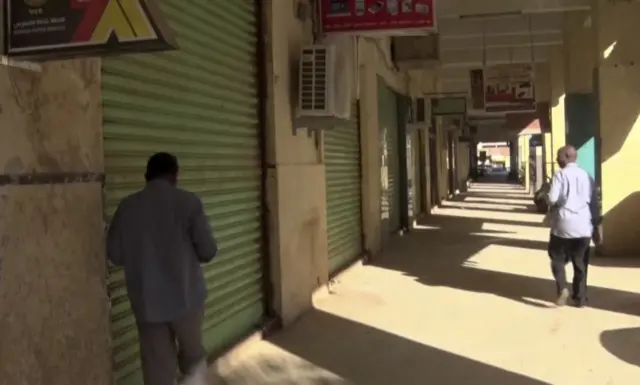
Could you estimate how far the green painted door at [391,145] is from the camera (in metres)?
14.7

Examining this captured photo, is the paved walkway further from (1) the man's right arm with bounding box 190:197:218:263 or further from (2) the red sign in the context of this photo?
(2) the red sign

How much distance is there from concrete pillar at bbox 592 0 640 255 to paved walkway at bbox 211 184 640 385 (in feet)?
1.96

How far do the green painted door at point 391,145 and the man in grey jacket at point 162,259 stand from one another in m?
10.1

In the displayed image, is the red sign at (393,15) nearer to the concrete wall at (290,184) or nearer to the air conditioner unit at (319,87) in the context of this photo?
the air conditioner unit at (319,87)

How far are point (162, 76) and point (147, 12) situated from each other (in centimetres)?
213

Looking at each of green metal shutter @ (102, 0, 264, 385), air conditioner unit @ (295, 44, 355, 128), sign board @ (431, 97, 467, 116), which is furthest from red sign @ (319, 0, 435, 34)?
sign board @ (431, 97, 467, 116)

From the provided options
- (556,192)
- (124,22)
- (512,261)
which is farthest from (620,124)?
(124,22)

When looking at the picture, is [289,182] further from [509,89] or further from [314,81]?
[509,89]

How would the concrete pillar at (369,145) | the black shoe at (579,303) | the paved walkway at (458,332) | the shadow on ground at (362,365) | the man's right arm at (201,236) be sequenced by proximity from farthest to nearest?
the concrete pillar at (369,145) → the black shoe at (579,303) → the paved walkway at (458,332) → the shadow on ground at (362,365) → the man's right arm at (201,236)

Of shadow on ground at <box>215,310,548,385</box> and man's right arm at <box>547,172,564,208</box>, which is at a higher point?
man's right arm at <box>547,172,564,208</box>

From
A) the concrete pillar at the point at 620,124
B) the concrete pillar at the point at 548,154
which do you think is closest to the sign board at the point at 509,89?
the concrete pillar at the point at 548,154

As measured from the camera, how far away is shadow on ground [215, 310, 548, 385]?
226 inches

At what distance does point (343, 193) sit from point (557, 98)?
1074 cm

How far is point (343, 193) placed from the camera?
11.3m
